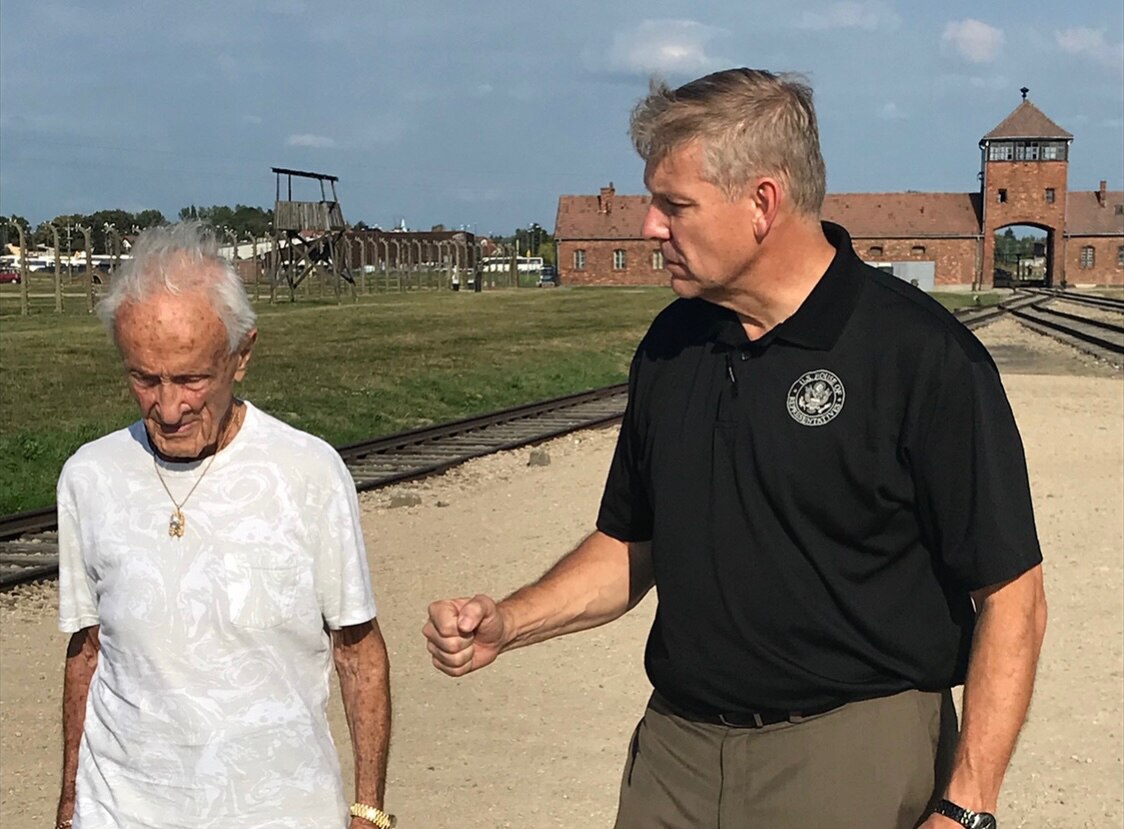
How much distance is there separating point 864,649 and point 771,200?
866 millimetres

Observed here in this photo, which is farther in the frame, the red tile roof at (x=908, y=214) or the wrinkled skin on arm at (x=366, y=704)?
the red tile roof at (x=908, y=214)

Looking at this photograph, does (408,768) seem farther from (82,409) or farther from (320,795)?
(82,409)

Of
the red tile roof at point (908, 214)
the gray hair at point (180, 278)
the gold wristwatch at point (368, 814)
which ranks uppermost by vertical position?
the red tile roof at point (908, 214)

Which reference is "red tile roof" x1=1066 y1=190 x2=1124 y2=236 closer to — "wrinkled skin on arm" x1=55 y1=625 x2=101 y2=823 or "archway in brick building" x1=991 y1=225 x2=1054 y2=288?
"archway in brick building" x1=991 y1=225 x2=1054 y2=288

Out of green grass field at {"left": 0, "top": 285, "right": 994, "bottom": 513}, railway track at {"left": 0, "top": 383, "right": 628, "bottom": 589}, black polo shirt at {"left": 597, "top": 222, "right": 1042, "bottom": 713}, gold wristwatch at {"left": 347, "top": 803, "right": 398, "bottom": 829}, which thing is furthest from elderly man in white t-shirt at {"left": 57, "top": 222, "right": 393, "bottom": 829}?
railway track at {"left": 0, "top": 383, "right": 628, "bottom": 589}

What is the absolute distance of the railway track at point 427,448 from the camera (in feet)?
30.4

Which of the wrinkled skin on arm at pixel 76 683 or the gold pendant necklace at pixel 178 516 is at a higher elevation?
the gold pendant necklace at pixel 178 516

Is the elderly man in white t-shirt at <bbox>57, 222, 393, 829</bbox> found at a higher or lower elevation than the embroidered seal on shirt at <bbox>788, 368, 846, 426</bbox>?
lower

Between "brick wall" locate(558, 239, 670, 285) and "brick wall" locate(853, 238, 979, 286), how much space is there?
14182 mm

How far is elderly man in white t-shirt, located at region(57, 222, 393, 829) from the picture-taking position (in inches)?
112

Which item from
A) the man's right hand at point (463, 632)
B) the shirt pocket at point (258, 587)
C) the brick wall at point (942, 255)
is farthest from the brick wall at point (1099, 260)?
the shirt pocket at point (258, 587)

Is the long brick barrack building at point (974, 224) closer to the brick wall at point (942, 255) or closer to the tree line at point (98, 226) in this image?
the brick wall at point (942, 255)

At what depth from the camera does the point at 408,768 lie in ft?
19.5

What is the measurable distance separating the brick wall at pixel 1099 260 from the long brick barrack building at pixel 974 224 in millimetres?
67
